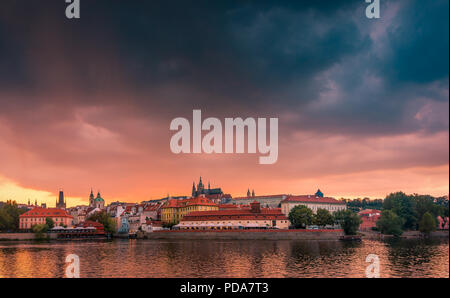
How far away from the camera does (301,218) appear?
105375mm

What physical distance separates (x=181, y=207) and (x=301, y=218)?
173 ft

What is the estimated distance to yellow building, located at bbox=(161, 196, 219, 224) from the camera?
458 feet

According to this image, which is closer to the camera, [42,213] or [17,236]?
[17,236]

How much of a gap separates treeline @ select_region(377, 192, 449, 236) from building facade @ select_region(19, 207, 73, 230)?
96.9 metres

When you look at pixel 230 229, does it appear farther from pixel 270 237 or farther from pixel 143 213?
pixel 143 213

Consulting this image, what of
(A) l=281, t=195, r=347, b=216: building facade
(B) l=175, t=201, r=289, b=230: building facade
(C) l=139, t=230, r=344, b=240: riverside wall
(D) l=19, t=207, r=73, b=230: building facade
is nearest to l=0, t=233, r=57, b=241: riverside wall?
(D) l=19, t=207, r=73, b=230: building facade

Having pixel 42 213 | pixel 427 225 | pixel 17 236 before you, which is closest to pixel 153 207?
pixel 42 213

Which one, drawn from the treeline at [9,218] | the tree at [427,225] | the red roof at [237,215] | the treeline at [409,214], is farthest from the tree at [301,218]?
the treeline at [9,218]

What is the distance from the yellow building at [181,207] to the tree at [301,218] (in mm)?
40991

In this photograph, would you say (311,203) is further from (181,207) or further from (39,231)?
(39,231)

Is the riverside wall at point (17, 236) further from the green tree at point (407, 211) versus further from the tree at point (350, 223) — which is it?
the green tree at point (407, 211)
